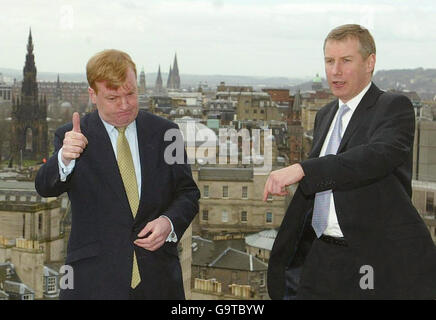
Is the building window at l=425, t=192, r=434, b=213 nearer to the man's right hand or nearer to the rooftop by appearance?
the rooftop

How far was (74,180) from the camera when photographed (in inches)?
88.9

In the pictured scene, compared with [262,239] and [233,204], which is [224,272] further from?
[233,204]

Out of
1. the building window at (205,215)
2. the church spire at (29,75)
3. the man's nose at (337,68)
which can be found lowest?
the building window at (205,215)

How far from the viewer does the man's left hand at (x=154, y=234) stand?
219cm

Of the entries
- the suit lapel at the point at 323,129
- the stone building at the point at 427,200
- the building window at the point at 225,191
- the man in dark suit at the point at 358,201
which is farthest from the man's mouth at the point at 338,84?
the building window at the point at 225,191

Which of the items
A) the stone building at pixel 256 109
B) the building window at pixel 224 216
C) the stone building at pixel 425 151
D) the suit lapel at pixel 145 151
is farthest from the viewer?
the stone building at pixel 256 109

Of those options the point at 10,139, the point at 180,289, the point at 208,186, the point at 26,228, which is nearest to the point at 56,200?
the point at 26,228

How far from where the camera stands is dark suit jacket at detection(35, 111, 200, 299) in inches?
88.6

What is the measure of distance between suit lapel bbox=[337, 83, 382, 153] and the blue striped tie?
5cm

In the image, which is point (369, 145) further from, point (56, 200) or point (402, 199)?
point (56, 200)

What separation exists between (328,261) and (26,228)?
1665 cm

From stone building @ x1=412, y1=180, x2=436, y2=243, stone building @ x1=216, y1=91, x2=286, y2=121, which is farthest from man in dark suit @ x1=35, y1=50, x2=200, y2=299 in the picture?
stone building @ x1=216, y1=91, x2=286, y2=121

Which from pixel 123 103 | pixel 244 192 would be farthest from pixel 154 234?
pixel 244 192

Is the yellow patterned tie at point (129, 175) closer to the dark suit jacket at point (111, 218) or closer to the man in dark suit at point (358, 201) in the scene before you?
the dark suit jacket at point (111, 218)
